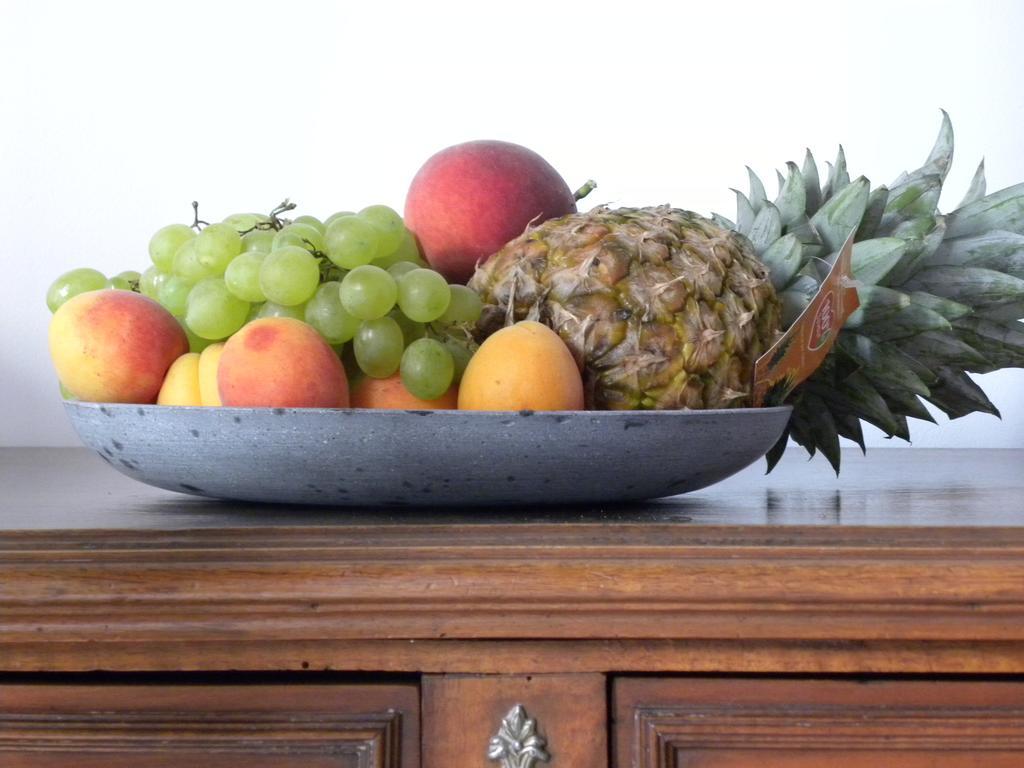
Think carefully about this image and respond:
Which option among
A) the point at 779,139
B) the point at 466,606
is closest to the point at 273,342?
the point at 466,606

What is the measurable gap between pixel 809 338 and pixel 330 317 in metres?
0.28

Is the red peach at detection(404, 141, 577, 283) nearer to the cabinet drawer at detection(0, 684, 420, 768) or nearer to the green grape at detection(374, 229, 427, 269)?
the green grape at detection(374, 229, 427, 269)

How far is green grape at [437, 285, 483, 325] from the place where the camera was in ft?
2.02

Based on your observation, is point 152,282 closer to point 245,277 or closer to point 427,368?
point 245,277

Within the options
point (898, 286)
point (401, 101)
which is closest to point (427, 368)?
point (898, 286)

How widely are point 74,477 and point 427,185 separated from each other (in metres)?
0.34

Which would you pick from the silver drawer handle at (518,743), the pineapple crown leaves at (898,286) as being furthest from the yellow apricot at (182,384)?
the pineapple crown leaves at (898,286)

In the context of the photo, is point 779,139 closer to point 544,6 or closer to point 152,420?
point 544,6

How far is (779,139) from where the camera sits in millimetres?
1151

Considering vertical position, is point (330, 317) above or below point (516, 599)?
above

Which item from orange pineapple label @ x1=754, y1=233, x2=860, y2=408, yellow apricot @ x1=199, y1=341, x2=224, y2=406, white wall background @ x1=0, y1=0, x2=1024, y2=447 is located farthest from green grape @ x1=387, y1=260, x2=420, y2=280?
white wall background @ x1=0, y1=0, x2=1024, y2=447

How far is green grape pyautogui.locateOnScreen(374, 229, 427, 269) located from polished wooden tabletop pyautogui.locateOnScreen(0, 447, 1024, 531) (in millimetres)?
167

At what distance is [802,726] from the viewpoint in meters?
0.49

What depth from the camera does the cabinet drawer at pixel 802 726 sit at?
0.48 m
